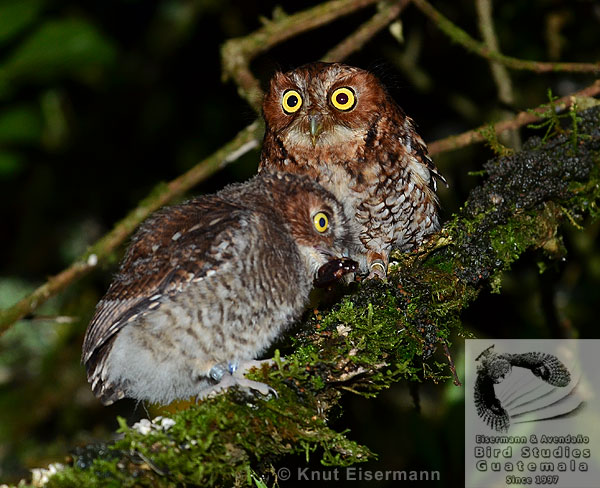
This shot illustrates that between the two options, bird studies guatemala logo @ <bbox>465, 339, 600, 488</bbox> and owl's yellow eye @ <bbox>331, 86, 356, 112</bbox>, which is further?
owl's yellow eye @ <bbox>331, 86, 356, 112</bbox>

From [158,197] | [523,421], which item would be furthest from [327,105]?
[523,421]

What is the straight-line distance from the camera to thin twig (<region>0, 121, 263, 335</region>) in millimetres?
3668

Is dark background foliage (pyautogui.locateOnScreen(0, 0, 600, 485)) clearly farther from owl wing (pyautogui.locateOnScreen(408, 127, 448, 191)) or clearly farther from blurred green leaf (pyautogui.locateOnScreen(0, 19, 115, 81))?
owl wing (pyautogui.locateOnScreen(408, 127, 448, 191))

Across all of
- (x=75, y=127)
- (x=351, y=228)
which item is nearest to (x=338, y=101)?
(x=351, y=228)

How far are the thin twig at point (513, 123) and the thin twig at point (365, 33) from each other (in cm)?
73

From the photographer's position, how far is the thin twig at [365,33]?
4.09 m

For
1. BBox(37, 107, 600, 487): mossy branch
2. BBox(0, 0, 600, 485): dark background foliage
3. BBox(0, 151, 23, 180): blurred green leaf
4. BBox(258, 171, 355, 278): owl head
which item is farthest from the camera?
BBox(0, 0, 600, 485): dark background foliage

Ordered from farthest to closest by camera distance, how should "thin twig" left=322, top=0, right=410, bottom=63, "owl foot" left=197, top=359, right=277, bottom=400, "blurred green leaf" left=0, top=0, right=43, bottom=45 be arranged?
"thin twig" left=322, top=0, right=410, bottom=63
"blurred green leaf" left=0, top=0, right=43, bottom=45
"owl foot" left=197, top=359, right=277, bottom=400

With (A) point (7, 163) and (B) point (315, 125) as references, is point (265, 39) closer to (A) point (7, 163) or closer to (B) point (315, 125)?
(B) point (315, 125)

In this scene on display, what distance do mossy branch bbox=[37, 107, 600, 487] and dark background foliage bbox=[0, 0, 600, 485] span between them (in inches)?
46.0

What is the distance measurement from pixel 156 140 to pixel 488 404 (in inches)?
170

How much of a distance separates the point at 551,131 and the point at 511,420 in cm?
131

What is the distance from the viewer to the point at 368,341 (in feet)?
8.50

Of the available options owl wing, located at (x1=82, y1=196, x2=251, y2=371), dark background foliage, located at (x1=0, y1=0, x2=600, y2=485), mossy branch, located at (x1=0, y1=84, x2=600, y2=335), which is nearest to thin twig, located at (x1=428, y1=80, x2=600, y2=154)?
mossy branch, located at (x1=0, y1=84, x2=600, y2=335)
